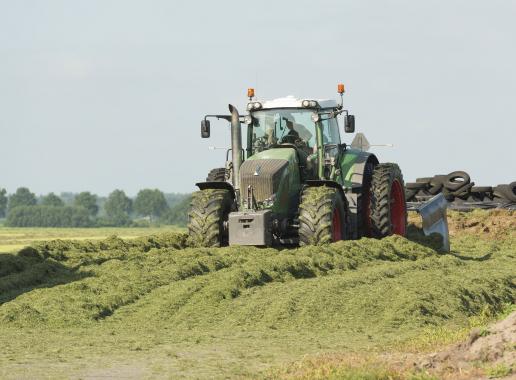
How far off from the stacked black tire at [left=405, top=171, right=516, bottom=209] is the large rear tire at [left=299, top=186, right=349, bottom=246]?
31.7 feet

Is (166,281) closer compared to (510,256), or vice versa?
(166,281)

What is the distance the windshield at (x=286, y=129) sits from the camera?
66.8ft

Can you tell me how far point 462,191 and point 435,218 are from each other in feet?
19.8

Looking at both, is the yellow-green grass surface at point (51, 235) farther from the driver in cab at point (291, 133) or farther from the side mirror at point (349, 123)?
the side mirror at point (349, 123)

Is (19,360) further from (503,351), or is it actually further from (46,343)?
(503,351)

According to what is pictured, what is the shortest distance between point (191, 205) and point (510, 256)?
6.84 meters

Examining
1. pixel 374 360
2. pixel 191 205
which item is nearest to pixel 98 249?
pixel 191 205

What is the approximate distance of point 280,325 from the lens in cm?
1279

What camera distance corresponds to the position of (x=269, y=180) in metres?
18.9

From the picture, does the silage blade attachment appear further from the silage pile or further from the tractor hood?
the tractor hood

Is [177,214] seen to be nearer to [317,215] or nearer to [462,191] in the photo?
[462,191]

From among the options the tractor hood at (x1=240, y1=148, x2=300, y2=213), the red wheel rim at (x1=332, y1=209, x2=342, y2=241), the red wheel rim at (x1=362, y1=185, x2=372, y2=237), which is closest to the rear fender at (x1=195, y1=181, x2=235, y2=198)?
the tractor hood at (x1=240, y1=148, x2=300, y2=213)

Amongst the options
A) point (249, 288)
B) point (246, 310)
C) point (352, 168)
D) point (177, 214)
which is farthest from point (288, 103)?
point (177, 214)

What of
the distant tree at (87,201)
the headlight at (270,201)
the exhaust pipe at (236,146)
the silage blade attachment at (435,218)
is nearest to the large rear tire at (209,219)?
the exhaust pipe at (236,146)
